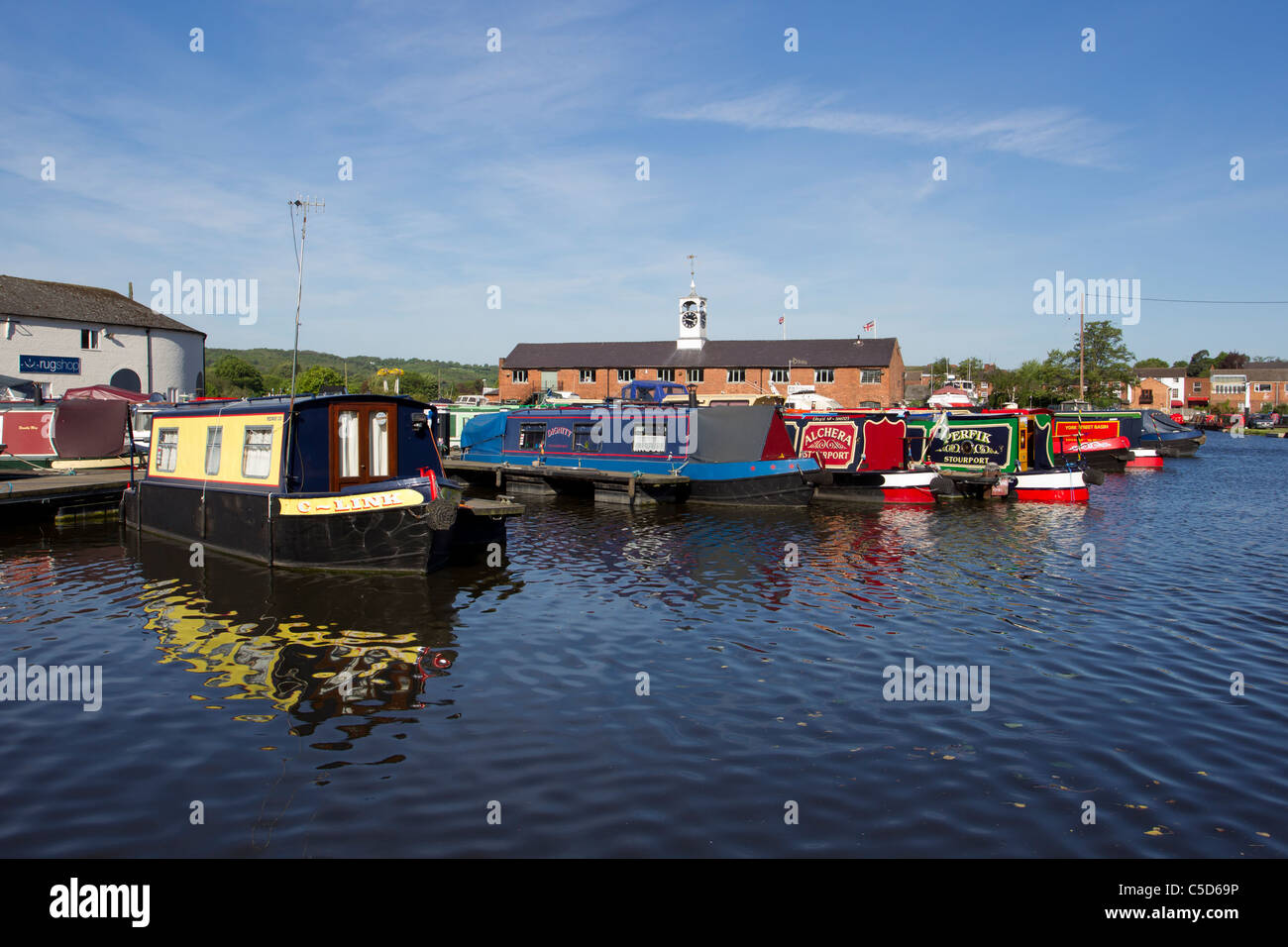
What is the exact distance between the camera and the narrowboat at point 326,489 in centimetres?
1427

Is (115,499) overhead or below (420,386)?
below

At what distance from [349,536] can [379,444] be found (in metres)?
2.27

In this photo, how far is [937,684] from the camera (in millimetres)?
9383

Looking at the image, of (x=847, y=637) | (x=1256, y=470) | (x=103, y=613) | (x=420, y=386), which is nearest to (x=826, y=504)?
(x=847, y=637)

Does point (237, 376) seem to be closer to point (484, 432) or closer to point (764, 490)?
point (484, 432)

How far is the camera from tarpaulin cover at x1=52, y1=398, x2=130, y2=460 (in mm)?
27719

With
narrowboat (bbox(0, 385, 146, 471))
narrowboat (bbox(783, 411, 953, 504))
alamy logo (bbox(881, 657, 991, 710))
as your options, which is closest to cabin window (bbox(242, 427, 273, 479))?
alamy logo (bbox(881, 657, 991, 710))

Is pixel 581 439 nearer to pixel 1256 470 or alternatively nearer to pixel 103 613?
pixel 103 613

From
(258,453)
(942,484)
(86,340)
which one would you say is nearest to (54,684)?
(258,453)
